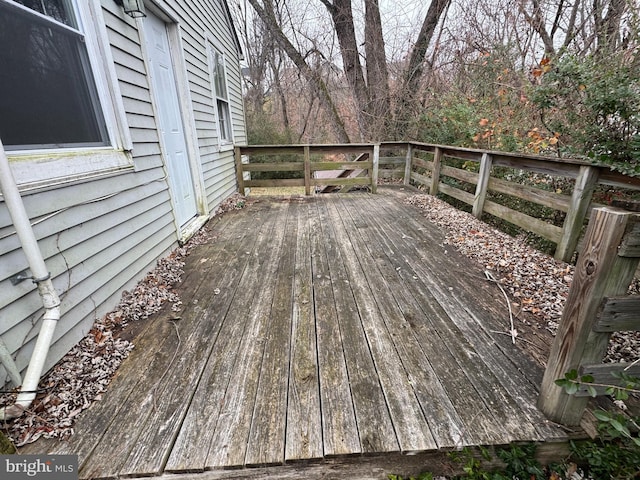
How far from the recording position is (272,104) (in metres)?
12.5

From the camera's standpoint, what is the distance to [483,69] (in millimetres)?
5125

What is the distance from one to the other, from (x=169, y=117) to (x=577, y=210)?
3883 mm

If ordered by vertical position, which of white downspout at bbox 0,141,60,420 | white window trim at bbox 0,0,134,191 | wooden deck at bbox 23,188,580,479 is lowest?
wooden deck at bbox 23,188,580,479

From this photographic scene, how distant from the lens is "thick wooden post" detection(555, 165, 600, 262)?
215 cm

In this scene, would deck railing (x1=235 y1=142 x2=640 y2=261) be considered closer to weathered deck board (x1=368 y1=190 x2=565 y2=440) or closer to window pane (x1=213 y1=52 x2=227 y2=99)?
weathered deck board (x1=368 y1=190 x2=565 y2=440)

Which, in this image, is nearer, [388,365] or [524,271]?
[388,365]

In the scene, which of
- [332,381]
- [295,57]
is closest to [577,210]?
A: [332,381]

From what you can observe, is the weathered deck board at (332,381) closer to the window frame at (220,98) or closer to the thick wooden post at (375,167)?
the thick wooden post at (375,167)

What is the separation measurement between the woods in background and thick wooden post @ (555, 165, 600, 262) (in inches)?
6.1

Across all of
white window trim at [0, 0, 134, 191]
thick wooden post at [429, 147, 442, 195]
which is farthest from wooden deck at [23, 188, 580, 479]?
thick wooden post at [429, 147, 442, 195]

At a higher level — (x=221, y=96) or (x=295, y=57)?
(x=295, y=57)

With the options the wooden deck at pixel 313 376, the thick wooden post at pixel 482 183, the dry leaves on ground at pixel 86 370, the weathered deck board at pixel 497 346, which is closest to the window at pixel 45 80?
the dry leaves on ground at pixel 86 370

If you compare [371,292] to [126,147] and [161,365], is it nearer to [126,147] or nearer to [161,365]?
[161,365]

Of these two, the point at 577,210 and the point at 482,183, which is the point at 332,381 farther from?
the point at 482,183
